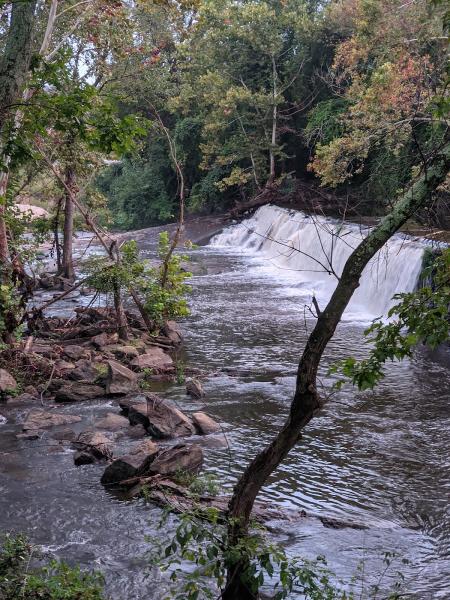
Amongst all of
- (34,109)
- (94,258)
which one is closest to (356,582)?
(34,109)

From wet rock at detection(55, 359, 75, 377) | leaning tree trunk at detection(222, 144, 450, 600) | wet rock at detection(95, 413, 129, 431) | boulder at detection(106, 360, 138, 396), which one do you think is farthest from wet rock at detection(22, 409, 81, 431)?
leaning tree trunk at detection(222, 144, 450, 600)

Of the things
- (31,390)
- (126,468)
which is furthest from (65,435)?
(31,390)

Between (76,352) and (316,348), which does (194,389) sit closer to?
(76,352)

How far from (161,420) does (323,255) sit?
13.8m

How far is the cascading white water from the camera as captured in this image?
1508 centimetres

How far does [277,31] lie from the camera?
28656 mm

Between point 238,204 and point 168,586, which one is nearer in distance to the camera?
point 168,586

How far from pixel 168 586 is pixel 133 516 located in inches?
47.7

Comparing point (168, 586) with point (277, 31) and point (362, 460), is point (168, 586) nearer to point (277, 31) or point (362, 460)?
point (362, 460)

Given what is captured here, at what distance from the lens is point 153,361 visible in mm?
11430

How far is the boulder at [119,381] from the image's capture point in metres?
9.95

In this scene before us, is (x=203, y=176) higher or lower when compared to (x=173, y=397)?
higher

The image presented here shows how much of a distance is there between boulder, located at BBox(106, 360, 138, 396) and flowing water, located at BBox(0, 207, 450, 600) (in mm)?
356

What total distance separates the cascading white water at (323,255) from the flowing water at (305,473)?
1615mm
